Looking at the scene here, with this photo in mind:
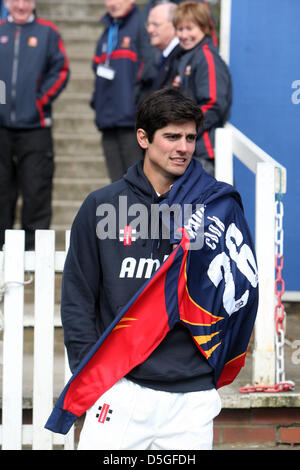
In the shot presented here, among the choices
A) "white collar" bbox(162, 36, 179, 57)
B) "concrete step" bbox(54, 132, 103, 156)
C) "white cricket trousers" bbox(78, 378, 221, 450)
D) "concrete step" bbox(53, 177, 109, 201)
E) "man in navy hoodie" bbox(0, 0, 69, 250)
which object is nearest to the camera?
"white cricket trousers" bbox(78, 378, 221, 450)

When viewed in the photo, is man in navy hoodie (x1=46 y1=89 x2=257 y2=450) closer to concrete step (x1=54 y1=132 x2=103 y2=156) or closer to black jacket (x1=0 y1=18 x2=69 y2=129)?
black jacket (x1=0 y1=18 x2=69 y2=129)

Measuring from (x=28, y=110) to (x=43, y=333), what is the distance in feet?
8.51

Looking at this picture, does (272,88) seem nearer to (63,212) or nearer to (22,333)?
(63,212)

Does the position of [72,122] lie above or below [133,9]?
below

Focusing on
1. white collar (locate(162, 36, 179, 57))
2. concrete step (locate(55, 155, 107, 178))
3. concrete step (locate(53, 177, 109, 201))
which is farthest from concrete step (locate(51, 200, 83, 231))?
white collar (locate(162, 36, 179, 57))

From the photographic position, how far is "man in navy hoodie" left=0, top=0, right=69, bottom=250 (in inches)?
268

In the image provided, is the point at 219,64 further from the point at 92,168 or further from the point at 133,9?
the point at 92,168

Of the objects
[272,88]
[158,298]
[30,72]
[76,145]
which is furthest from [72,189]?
[158,298]

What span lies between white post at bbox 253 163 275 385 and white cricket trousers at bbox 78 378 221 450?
1.62m

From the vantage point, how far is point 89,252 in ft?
11.1
